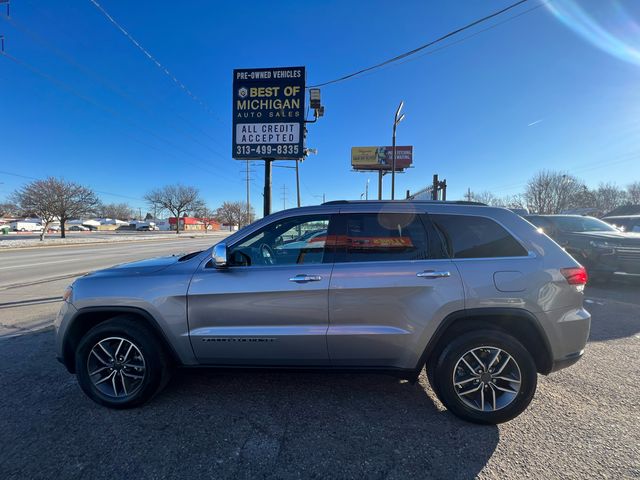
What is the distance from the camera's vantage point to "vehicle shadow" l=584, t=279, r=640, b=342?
4535 millimetres

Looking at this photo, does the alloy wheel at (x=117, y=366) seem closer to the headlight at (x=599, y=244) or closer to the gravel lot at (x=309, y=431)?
the gravel lot at (x=309, y=431)

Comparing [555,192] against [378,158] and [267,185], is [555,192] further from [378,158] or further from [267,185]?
[267,185]

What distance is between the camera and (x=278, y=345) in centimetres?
259

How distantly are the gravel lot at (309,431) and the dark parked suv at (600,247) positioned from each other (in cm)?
Answer: 521

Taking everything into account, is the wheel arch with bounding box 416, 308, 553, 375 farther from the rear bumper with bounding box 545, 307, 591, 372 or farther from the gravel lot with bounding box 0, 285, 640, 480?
→ the gravel lot with bounding box 0, 285, 640, 480

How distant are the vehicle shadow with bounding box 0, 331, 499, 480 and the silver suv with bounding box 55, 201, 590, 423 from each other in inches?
10.2

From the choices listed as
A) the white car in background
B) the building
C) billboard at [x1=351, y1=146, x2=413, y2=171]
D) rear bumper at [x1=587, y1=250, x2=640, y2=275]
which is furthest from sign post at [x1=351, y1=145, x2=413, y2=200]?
the white car in background

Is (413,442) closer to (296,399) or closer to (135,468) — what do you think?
(296,399)

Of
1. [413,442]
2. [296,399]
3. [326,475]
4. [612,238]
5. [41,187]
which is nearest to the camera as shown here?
[326,475]

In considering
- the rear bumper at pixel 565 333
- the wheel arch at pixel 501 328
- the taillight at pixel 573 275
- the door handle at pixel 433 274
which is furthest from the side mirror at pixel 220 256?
the taillight at pixel 573 275

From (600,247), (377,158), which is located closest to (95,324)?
(600,247)

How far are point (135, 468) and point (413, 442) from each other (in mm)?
1964

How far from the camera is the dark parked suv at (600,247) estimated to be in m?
7.07

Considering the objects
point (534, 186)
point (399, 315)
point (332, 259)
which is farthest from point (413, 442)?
point (534, 186)
